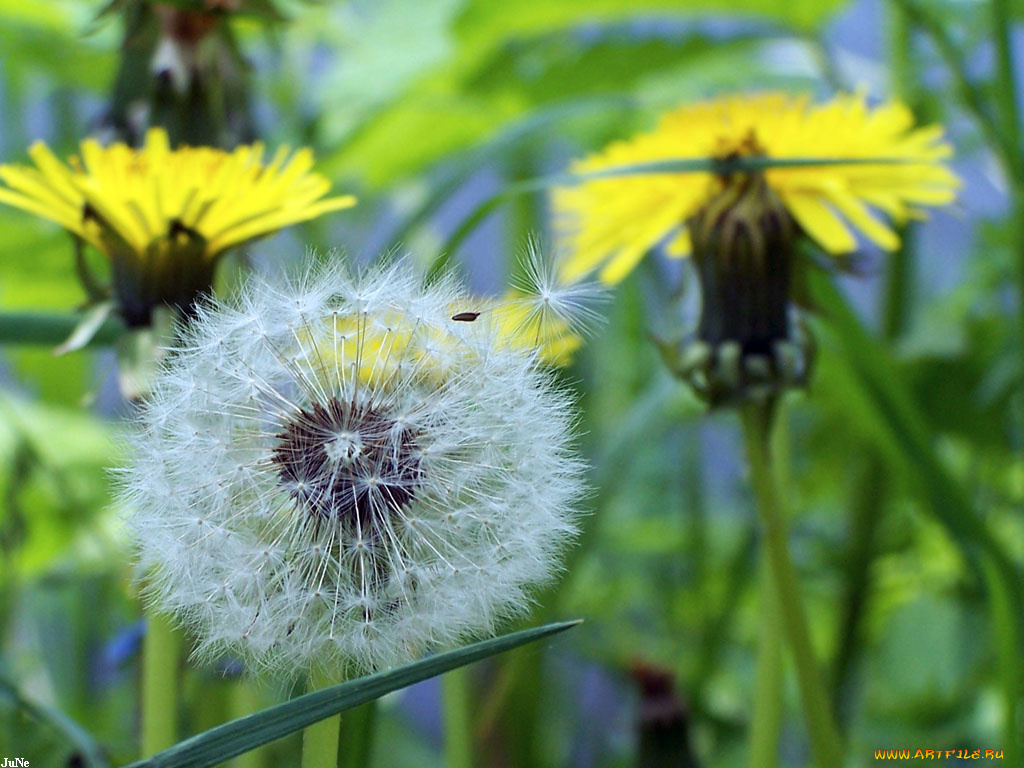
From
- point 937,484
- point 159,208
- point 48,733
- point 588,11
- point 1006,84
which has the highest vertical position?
point 588,11

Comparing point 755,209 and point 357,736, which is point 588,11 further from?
point 357,736

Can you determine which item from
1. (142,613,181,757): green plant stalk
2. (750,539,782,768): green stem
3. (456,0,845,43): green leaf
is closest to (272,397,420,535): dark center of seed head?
(142,613,181,757): green plant stalk

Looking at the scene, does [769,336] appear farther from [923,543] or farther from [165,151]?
[923,543]

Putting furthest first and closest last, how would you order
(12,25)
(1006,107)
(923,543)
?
(923,543) < (12,25) < (1006,107)

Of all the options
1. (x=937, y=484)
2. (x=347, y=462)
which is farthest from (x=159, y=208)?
(x=937, y=484)

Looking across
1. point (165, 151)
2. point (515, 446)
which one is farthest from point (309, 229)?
point (515, 446)

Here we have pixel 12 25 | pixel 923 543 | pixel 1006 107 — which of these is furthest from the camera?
pixel 923 543

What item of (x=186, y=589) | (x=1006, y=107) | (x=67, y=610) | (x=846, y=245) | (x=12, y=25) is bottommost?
(x=67, y=610)

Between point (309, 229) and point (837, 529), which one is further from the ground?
point (309, 229)
